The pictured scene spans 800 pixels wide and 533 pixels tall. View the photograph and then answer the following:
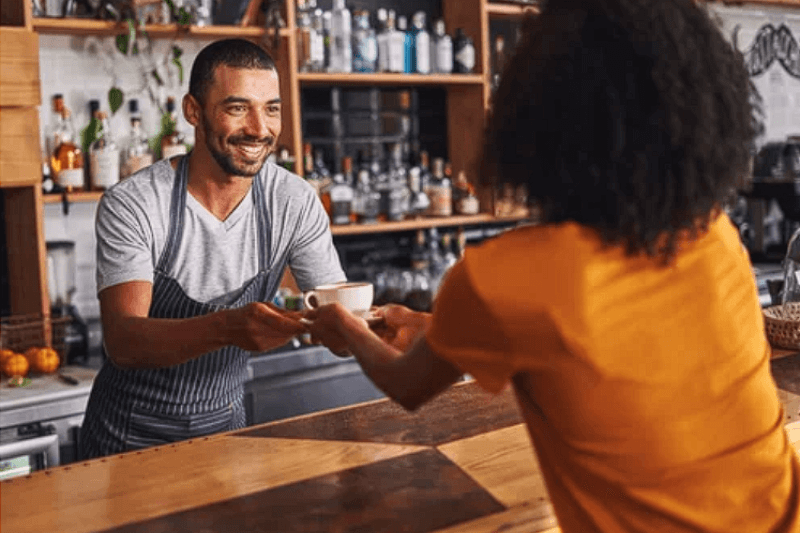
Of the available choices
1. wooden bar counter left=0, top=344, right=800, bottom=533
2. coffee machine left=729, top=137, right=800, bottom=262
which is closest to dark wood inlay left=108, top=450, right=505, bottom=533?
wooden bar counter left=0, top=344, right=800, bottom=533

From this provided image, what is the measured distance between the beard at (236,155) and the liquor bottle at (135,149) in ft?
4.14

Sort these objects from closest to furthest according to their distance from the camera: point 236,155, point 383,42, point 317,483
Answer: point 317,483
point 236,155
point 383,42

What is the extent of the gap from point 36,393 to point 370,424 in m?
1.42

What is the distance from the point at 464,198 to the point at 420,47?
2.07ft

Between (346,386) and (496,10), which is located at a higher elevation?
(496,10)

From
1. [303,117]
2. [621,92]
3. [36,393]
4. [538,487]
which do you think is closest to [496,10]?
[303,117]

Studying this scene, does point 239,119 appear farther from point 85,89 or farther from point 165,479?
point 85,89

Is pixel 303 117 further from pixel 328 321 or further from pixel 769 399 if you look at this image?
pixel 769 399

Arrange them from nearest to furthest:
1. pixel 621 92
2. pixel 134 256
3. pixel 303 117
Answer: pixel 621 92 < pixel 134 256 < pixel 303 117

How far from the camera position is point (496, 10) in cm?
402

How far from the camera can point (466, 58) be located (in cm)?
399

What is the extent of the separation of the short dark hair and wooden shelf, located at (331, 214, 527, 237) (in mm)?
1401

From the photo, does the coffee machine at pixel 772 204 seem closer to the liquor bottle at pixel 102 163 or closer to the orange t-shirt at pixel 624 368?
the liquor bottle at pixel 102 163

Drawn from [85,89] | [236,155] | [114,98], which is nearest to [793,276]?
[236,155]
